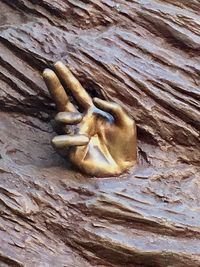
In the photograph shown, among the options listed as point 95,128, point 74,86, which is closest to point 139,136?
point 95,128

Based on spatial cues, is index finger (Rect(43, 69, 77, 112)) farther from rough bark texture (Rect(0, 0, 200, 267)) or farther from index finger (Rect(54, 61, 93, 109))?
rough bark texture (Rect(0, 0, 200, 267))

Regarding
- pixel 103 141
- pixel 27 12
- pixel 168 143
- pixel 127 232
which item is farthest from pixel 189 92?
pixel 27 12

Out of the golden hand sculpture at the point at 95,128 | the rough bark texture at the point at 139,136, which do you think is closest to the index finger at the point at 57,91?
the golden hand sculpture at the point at 95,128

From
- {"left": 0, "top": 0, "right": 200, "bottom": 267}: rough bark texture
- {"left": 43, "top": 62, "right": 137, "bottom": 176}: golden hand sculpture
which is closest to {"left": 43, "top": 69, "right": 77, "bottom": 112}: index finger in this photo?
{"left": 43, "top": 62, "right": 137, "bottom": 176}: golden hand sculpture

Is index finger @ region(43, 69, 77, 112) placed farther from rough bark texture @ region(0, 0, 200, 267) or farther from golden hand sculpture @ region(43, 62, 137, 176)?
rough bark texture @ region(0, 0, 200, 267)

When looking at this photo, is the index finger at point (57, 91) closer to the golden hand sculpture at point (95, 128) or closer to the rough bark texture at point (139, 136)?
the golden hand sculpture at point (95, 128)

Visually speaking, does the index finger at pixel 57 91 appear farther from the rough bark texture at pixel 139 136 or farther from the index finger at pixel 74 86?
the rough bark texture at pixel 139 136
